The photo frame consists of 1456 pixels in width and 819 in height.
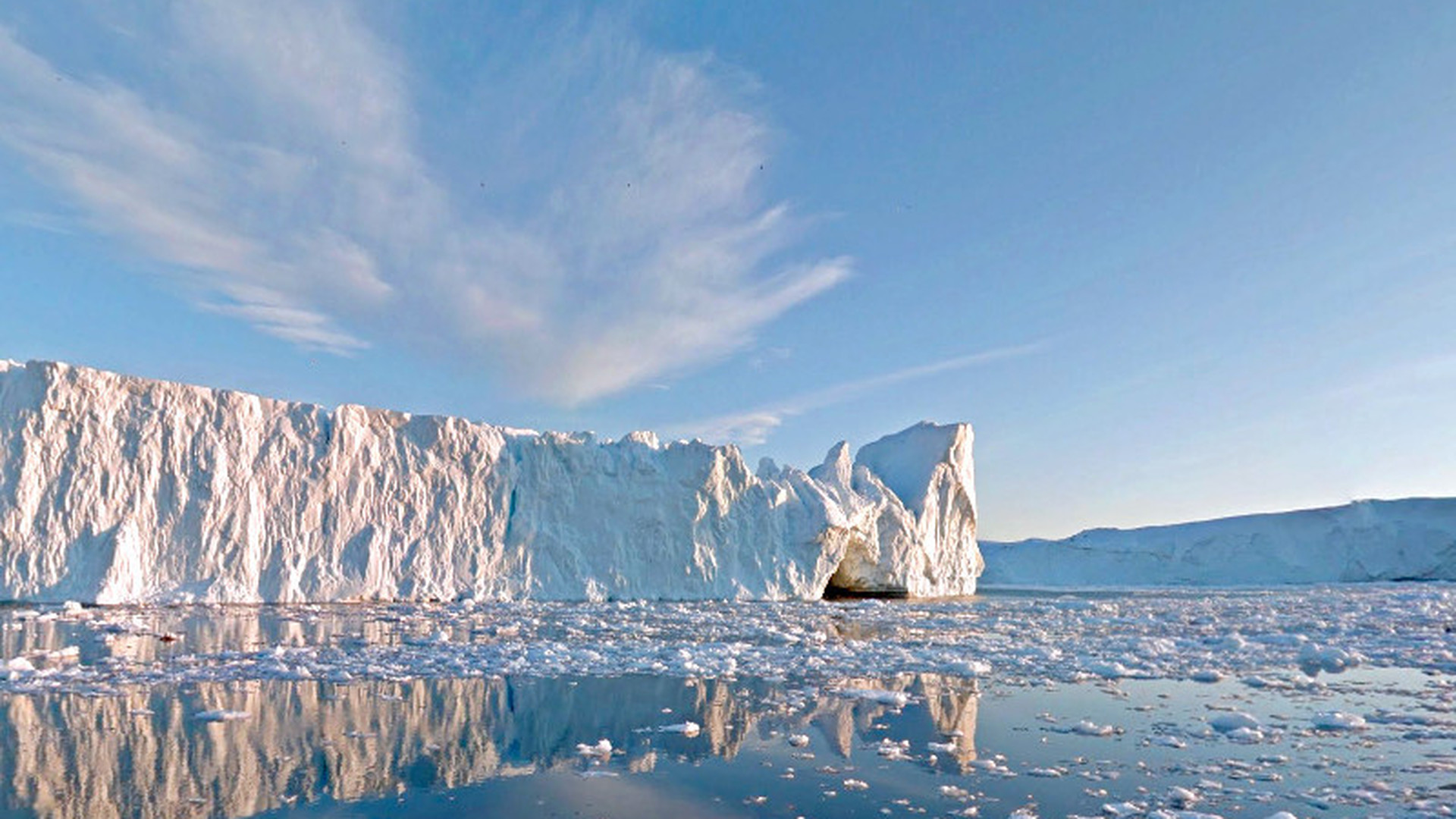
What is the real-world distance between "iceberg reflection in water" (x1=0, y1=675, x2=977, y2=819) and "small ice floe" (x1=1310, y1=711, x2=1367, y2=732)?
7.37ft

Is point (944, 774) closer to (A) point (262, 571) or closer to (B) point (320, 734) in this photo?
(B) point (320, 734)

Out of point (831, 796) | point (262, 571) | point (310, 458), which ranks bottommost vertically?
point (831, 796)

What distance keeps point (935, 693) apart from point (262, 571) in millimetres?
14700

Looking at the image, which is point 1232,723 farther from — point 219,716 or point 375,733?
point 219,716

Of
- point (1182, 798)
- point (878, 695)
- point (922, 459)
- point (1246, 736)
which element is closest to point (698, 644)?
point (878, 695)

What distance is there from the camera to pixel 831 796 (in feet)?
13.7

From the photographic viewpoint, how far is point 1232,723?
19.2 feet

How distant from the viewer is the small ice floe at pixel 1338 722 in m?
5.80

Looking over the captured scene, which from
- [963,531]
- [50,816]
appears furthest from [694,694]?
[963,531]

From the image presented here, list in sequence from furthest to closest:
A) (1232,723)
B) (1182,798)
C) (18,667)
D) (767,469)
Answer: (767,469)
(18,667)
(1232,723)
(1182,798)

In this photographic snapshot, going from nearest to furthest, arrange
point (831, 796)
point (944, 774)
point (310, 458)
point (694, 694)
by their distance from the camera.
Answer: point (831, 796) < point (944, 774) < point (694, 694) < point (310, 458)

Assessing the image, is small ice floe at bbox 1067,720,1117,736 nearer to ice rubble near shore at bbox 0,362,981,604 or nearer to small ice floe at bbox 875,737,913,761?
small ice floe at bbox 875,737,913,761

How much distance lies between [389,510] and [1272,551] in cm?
3604

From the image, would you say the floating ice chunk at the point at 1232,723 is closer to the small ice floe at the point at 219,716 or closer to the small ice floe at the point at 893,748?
the small ice floe at the point at 893,748
